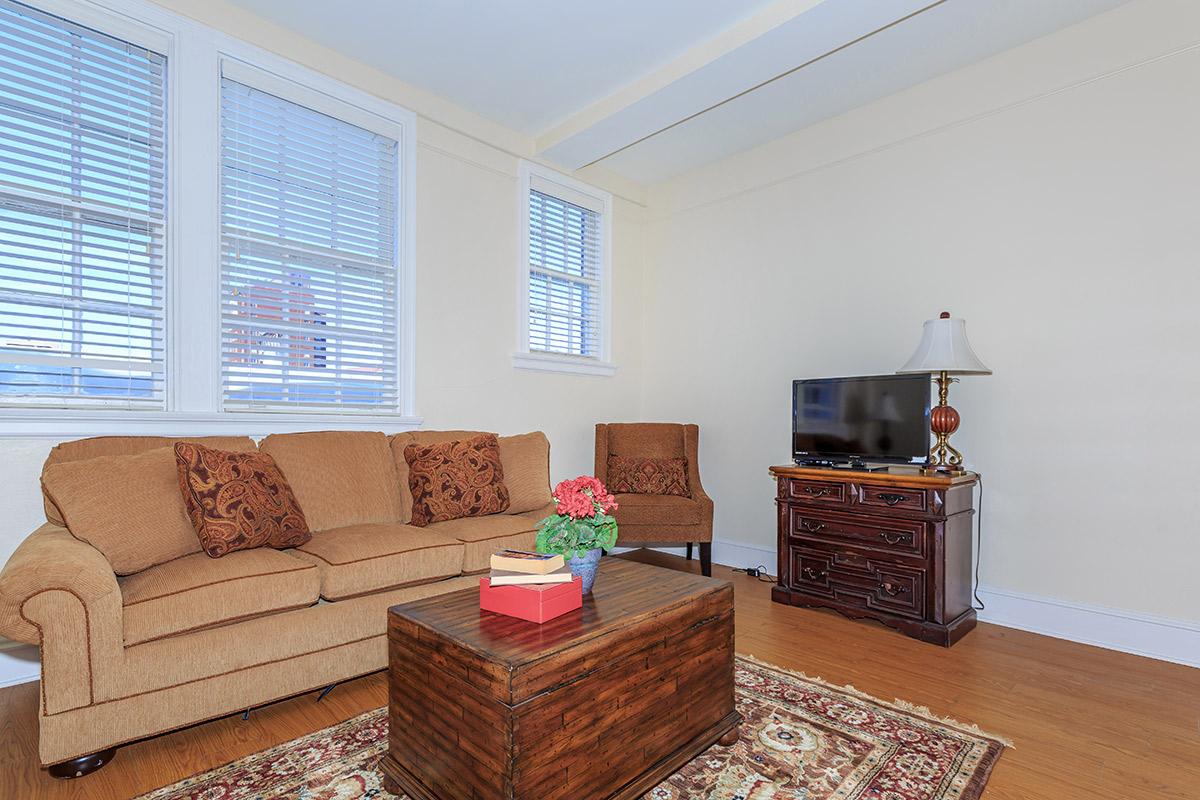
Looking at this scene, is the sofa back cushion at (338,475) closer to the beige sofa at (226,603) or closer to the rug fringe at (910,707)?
the beige sofa at (226,603)

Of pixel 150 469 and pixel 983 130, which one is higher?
pixel 983 130

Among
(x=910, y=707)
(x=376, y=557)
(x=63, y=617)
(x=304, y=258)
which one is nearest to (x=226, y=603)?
(x=63, y=617)

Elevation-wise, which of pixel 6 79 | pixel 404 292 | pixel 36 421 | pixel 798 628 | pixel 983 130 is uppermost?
pixel 983 130

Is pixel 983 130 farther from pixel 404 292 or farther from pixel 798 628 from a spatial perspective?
pixel 404 292

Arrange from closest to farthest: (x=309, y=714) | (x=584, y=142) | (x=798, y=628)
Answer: (x=309, y=714) < (x=798, y=628) < (x=584, y=142)

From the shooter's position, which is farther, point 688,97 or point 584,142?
point 584,142

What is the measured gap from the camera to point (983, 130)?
3.45 meters

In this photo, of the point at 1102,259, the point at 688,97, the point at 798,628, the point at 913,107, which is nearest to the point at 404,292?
the point at 688,97

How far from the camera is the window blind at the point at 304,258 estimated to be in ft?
10.1

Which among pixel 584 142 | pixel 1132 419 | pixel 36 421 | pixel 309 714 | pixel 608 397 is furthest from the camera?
pixel 608 397

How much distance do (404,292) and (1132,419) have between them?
3.80 metres

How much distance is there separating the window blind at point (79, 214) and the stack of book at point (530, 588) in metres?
2.03

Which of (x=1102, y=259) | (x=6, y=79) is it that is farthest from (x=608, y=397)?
(x=6, y=79)

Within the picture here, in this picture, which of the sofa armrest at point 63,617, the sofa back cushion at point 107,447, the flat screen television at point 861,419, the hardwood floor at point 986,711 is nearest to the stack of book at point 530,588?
the hardwood floor at point 986,711
